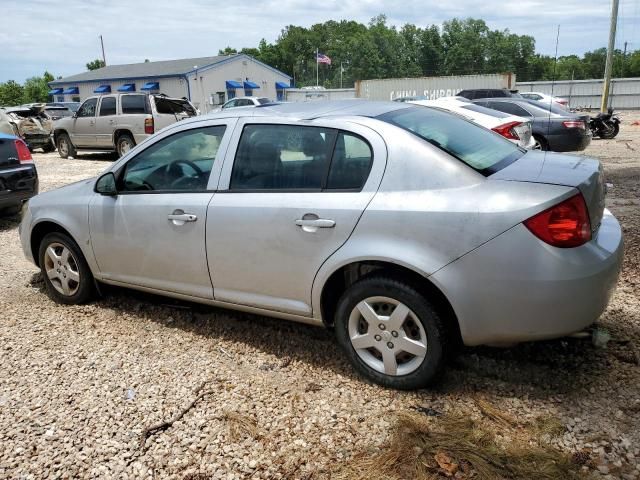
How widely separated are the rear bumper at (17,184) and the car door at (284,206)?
17.1ft

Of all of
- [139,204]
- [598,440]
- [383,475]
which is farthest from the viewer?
[139,204]

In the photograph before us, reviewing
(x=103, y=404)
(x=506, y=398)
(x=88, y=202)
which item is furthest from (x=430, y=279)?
(x=88, y=202)

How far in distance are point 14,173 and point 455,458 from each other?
7127 millimetres

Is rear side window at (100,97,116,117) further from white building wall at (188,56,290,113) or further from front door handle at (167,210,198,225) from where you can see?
white building wall at (188,56,290,113)

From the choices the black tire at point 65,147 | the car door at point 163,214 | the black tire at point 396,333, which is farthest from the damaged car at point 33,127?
the black tire at point 396,333

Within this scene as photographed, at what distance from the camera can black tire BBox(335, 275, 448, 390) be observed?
2.81 metres

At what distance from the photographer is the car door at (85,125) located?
1502cm

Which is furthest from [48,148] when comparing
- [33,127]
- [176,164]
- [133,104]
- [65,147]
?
[176,164]

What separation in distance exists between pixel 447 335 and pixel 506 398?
0.53 metres

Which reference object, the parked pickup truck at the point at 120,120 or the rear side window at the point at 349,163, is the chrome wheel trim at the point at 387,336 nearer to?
the rear side window at the point at 349,163

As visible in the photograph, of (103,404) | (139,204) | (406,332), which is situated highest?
(139,204)

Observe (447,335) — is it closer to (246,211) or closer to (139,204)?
(246,211)

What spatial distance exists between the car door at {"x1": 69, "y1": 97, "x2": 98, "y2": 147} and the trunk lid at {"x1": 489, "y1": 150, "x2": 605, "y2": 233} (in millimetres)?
14262

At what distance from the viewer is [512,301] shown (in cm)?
262
